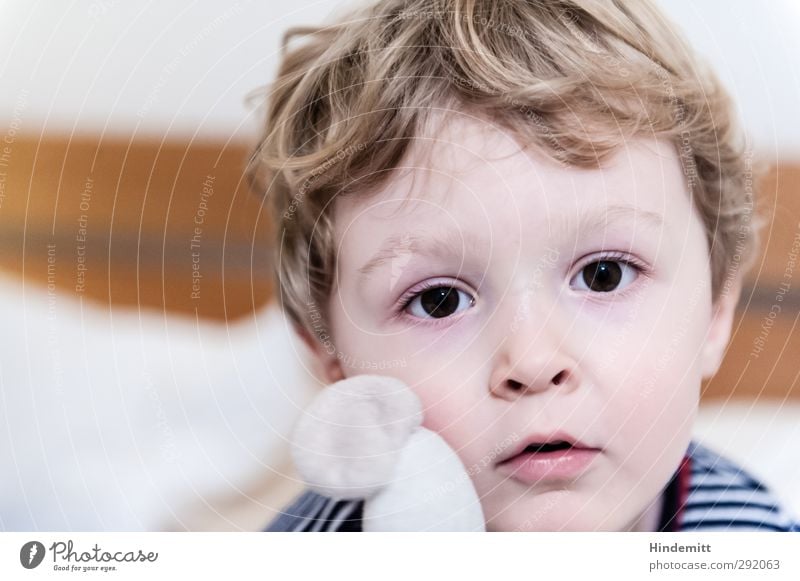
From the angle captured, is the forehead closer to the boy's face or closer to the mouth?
the boy's face

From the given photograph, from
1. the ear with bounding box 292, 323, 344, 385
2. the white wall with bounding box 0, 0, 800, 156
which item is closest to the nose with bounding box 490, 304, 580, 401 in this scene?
the ear with bounding box 292, 323, 344, 385

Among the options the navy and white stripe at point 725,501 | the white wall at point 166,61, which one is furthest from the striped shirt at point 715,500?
the white wall at point 166,61

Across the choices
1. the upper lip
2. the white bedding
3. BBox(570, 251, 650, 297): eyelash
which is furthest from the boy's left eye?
the white bedding

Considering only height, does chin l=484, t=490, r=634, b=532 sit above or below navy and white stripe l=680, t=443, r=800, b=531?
below

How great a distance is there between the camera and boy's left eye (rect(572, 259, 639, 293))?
55 cm

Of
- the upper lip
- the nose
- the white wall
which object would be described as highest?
the white wall

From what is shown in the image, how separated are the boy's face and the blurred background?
8cm

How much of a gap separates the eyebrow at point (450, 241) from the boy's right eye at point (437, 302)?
2 cm

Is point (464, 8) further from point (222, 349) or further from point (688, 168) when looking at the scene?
point (222, 349)

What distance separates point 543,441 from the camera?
55 cm

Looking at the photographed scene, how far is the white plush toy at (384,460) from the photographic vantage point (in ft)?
1.76

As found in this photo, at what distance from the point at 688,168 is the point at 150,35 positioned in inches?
15.5

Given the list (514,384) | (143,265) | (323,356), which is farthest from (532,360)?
(143,265)
